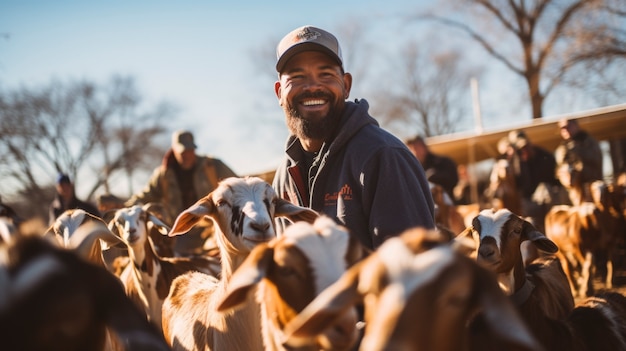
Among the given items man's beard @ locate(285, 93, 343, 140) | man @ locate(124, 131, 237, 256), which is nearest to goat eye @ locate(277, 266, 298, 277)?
man's beard @ locate(285, 93, 343, 140)

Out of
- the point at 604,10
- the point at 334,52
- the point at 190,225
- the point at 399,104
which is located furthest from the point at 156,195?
the point at 399,104

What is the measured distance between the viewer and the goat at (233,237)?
4.43 metres

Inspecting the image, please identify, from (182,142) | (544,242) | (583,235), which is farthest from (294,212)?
(583,235)

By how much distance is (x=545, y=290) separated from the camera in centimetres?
645

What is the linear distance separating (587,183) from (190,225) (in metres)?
10.7

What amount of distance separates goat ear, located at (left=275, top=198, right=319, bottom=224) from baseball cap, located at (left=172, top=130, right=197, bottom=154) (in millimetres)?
5570

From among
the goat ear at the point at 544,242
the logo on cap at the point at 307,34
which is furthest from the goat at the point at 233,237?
the goat ear at the point at 544,242

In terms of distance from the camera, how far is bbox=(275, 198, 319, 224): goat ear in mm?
4543

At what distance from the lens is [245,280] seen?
10.5 feet

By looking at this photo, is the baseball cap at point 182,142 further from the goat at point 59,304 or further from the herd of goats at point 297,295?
the goat at point 59,304

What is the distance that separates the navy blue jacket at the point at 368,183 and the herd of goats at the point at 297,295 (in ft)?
0.94

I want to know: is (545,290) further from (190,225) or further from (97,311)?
(97,311)

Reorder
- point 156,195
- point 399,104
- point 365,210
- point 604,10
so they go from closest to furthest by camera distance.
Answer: point 365,210 < point 156,195 < point 604,10 < point 399,104

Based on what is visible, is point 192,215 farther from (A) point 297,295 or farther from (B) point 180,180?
(B) point 180,180
